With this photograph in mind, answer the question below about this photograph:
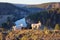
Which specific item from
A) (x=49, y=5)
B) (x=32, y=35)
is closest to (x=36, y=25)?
(x=32, y=35)

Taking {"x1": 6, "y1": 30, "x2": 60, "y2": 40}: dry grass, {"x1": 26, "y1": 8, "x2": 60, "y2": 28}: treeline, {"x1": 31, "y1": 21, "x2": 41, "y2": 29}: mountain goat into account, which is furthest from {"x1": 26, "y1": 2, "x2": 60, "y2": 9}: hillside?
{"x1": 6, "y1": 30, "x2": 60, "y2": 40}: dry grass

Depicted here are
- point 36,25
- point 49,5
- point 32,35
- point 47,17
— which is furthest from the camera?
point 49,5

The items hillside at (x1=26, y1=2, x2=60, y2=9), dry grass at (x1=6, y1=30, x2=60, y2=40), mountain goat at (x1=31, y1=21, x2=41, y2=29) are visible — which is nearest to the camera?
dry grass at (x1=6, y1=30, x2=60, y2=40)

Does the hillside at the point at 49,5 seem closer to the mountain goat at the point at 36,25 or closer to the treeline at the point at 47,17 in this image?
the treeline at the point at 47,17

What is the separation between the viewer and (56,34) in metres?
5.80

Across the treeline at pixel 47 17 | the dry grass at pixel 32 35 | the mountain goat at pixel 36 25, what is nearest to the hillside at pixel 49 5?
the treeline at pixel 47 17

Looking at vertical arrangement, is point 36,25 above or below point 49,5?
below

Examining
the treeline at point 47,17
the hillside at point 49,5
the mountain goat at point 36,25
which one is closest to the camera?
the mountain goat at point 36,25

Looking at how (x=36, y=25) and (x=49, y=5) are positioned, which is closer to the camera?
(x=36, y=25)

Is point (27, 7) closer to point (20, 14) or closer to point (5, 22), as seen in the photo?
point (20, 14)

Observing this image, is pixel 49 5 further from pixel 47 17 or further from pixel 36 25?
pixel 36 25

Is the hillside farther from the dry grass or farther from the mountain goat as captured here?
the dry grass

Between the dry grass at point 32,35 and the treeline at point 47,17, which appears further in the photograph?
the treeline at point 47,17

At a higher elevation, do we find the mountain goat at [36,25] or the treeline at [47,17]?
the treeline at [47,17]
